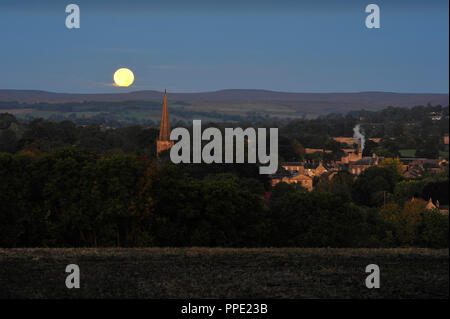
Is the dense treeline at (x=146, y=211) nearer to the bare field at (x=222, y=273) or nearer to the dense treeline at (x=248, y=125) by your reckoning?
the bare field at (x=222, y=273)

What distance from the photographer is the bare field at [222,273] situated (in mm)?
8352

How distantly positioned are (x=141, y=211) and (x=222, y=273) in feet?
27.2

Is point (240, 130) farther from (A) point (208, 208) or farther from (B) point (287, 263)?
(B) point (287, 263)

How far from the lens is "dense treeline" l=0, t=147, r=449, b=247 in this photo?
16.8 m

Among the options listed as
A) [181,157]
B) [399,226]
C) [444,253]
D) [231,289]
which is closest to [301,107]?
[181,157]

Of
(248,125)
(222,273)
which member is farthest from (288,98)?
(222,273)

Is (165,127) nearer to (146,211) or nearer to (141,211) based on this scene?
(141,211)

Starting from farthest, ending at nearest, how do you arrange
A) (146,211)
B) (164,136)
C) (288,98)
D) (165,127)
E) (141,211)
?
(164,136)
(165,127)
(288,98)
(141,211)
(146,211)

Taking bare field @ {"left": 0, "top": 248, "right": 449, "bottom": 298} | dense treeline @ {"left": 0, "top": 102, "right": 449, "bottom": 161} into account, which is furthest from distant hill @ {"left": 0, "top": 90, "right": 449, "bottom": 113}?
bare field @ {"left": 0, "top": 248, "right": 449, "bottom": 298}

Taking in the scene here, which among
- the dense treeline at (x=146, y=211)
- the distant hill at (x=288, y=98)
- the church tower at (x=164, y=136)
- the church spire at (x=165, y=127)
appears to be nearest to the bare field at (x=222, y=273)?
the dense treeline at (x=146, y=211)

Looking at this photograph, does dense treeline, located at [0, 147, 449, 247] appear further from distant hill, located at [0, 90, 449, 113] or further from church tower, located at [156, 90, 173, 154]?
church tower, located at [156, 90, 173, 154]

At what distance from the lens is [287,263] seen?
10.2 metres

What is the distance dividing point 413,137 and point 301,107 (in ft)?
54.0

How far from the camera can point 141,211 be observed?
57.0 ft
